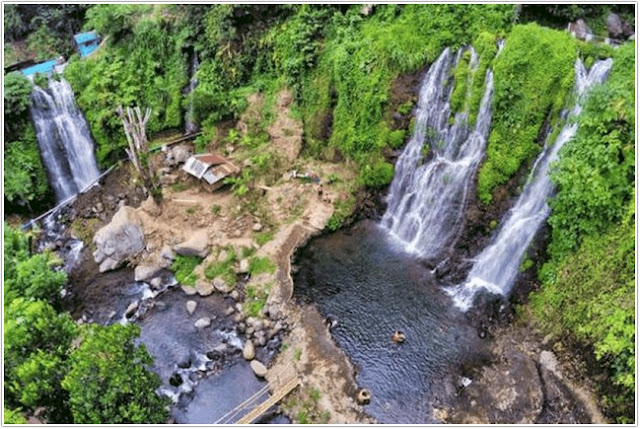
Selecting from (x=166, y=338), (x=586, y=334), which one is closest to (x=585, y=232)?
(x=586, y=334)

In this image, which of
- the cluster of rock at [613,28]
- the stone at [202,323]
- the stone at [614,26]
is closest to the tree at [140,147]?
the stone at [202,323]

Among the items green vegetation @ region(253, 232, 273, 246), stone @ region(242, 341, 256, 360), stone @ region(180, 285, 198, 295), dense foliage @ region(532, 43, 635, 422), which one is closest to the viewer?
dense foliage @ region(532, 43, 635, 422)

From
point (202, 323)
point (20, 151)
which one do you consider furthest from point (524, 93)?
point (20, 151)

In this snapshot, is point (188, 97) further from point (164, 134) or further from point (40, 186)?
point (40, 186)

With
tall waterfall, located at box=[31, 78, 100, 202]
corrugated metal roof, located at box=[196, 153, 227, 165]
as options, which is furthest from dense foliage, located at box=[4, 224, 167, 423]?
tall waterfall, located at box=[31, 78, 100, 202]

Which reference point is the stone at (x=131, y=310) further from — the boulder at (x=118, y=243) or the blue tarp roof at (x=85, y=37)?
the blue tarp roof at (x=85, y=37)

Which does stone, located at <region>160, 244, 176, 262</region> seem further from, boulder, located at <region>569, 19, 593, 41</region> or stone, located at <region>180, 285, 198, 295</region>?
boulder, located at <region>569, 19, 593, 41</region>
